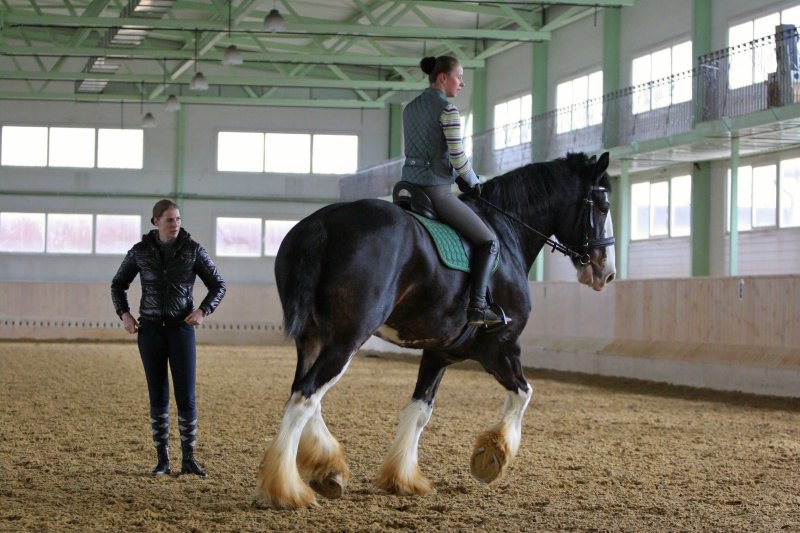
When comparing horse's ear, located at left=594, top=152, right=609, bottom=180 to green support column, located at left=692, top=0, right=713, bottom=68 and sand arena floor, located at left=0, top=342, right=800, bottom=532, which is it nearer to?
sand arena floor, located at left=0, top=342, right=800, bottom=532

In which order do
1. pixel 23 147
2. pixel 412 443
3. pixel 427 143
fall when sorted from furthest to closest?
pixel 23 147, pixel 412 443, pixel 427 143

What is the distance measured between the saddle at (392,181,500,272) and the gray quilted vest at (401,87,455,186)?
0.08 m

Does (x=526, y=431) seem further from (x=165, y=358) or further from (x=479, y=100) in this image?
(x=479, y=100)

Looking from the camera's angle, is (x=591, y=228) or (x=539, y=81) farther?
(x=539, y=81)

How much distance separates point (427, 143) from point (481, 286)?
0.97m

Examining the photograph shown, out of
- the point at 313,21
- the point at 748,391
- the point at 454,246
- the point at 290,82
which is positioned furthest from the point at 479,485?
the point at 290,82

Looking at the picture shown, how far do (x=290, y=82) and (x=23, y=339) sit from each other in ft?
38.5

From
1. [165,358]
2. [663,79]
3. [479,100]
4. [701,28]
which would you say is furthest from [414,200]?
[479,100]

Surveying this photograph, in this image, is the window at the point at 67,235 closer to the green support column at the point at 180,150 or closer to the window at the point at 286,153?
the green support column at the point at 180,150

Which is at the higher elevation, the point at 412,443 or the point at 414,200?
the point at 414,200

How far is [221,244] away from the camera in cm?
3762

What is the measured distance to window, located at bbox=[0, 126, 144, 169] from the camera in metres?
36.7

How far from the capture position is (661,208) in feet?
85.9

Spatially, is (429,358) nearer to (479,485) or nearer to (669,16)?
(479,485)
